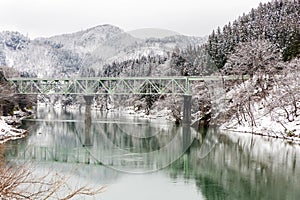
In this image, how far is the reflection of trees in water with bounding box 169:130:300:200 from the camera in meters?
15.1

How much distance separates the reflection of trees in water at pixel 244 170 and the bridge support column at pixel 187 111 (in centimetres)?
1517

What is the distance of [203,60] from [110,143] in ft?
90.3

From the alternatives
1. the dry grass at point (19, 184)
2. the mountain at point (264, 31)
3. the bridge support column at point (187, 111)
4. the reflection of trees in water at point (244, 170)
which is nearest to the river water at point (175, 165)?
the reflection of trees in water at point (244, 170)

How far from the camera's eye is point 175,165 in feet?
69.4

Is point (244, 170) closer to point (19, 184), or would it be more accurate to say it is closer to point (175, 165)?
point (175, 165)

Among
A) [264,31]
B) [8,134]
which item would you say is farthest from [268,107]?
[8,134]

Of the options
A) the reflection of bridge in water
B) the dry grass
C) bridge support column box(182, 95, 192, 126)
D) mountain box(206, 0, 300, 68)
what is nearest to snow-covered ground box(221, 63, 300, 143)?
bridge support column box(182, 95, 192, 126)

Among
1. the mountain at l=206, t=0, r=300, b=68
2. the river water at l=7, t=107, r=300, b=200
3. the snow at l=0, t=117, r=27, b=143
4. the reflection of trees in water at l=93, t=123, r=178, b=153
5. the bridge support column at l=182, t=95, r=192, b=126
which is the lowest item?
the reflection of trees in water at l=93, t=123, r=178, b=153

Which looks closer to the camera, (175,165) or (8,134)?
(175,165)

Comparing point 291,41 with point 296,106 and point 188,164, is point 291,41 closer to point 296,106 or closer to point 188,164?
point 296,106

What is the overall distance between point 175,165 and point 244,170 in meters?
3.75

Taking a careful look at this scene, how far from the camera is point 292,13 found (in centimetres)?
5831

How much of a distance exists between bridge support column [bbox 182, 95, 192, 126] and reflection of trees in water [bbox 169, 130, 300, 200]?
49.8 ft

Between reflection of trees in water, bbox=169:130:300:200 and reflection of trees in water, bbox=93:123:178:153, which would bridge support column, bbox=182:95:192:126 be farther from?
reflection of trees in water, bbox=169:130:300:200
